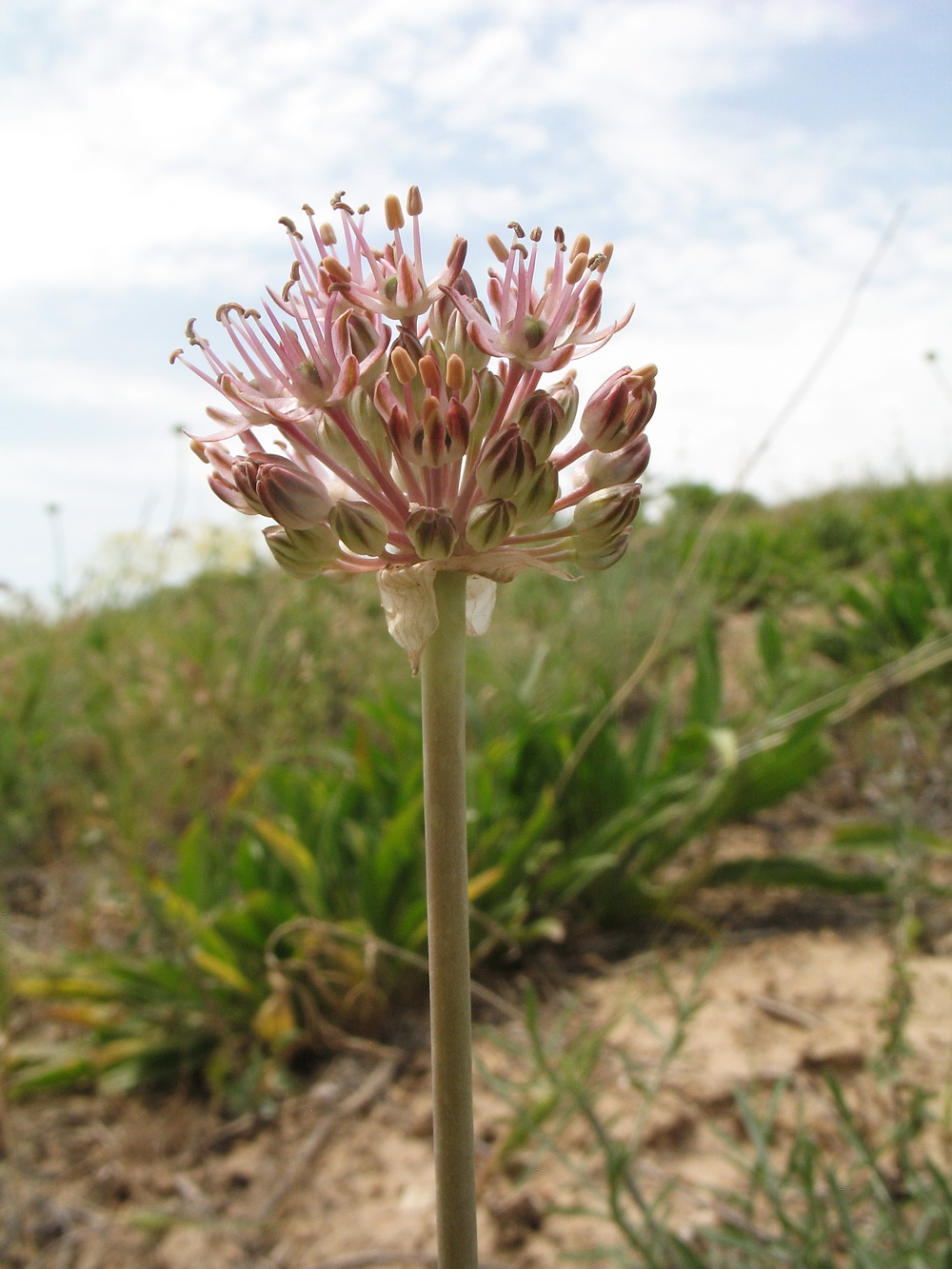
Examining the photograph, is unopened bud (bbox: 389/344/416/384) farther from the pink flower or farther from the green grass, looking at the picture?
the green grass

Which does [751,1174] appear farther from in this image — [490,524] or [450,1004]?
[490,524]

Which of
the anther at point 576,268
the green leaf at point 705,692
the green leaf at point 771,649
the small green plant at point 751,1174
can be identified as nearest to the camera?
the anther at point 576,268

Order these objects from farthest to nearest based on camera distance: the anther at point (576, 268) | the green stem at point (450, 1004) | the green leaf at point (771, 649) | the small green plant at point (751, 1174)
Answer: the green leaf at point (771, 649) → the small green plant at point (751, 1174) → the anther at point (576, 268) → the green stem at point (450, 1004)

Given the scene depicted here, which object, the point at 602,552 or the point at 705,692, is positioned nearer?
the point at 602,552

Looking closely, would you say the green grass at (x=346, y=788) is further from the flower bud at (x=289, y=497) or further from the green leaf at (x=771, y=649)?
the flower bud at (x=289, y=497)

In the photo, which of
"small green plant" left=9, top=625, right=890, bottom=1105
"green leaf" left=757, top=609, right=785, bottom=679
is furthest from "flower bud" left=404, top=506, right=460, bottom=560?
"green leaf" left=757, top=609, right=785, bottom=679

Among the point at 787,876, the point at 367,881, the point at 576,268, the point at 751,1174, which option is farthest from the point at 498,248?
the point at 787,876

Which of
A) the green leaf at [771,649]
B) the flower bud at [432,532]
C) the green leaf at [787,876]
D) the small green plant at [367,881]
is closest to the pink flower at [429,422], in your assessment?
the flower bud at [432,532]

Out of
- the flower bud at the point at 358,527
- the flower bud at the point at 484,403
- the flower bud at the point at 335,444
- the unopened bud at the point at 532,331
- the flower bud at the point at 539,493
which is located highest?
the unopened bud at the point at 532,331
